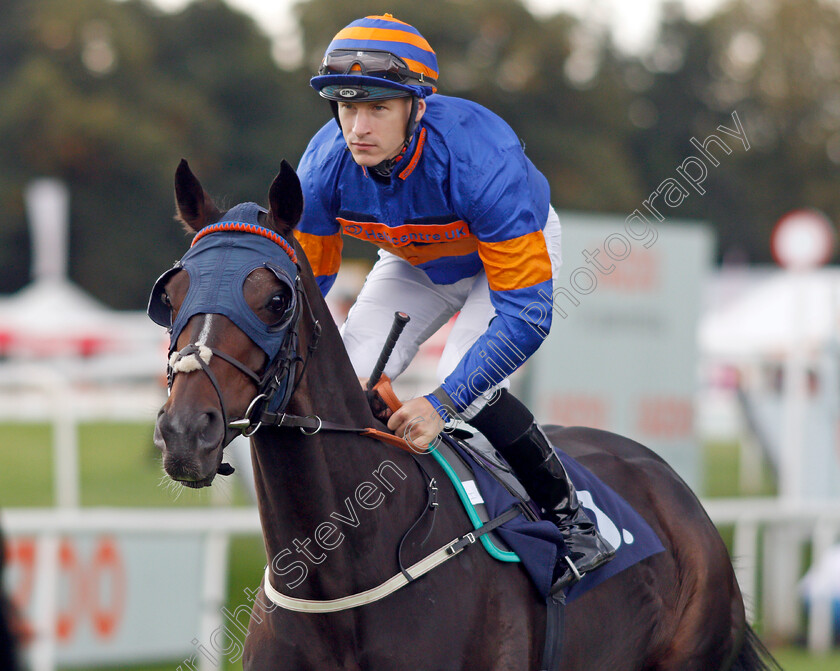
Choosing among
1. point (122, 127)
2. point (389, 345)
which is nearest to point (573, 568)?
point (389, 345)

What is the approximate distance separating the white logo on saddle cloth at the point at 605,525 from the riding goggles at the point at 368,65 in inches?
54.4

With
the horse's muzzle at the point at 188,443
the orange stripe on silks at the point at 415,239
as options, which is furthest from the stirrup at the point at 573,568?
the horse's muzzle at the point at 188,443

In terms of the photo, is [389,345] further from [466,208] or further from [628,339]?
[628,339]

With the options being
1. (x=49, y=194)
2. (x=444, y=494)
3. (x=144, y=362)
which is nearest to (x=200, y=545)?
(x=444, y=494)

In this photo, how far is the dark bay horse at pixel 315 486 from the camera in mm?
2555

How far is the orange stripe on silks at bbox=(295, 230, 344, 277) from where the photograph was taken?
3.45 m

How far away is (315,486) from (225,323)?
532 millimetres

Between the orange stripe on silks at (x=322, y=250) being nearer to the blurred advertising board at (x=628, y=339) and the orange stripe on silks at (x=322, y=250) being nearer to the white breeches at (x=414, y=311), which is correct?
the white breeches at (x=414, y=311)

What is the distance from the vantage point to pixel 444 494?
3.21 meters

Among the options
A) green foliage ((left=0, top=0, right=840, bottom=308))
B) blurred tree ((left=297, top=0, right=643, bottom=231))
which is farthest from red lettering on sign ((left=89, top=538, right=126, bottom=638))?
blurred tree ((left=297, top=0, right=643, bottom=231))

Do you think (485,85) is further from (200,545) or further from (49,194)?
A: (200,545)

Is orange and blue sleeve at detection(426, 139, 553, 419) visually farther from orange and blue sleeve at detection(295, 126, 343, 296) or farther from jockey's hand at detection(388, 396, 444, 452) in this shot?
orange and blue sleeve at detection(295, 126, 343, 296)

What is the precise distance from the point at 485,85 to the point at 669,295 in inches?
975

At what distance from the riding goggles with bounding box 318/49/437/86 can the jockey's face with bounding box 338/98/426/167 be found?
0.22ft
